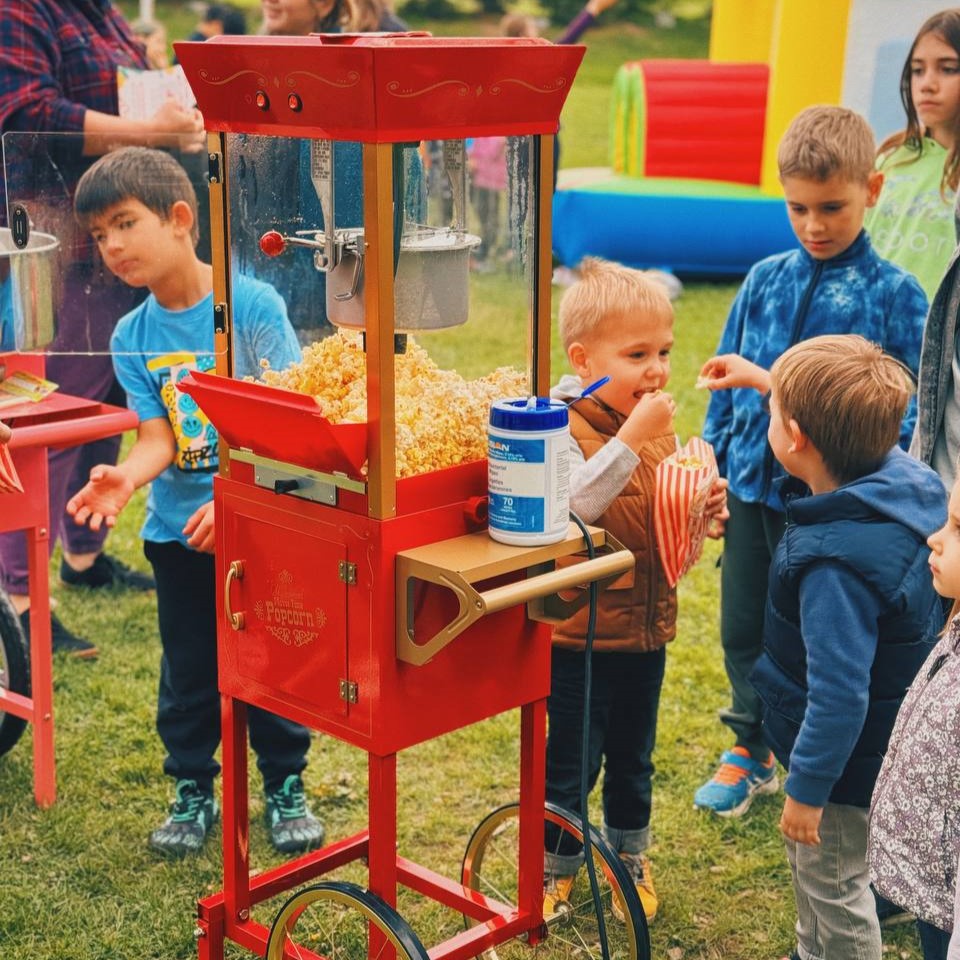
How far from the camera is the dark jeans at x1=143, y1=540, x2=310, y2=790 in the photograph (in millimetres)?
3346

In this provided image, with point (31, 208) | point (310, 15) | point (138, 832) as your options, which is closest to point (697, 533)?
point (138, 832)

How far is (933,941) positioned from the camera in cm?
239

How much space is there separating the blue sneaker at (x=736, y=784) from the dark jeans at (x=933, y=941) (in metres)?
1.21

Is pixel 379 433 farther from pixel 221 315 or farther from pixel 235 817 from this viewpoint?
pixel 235 817

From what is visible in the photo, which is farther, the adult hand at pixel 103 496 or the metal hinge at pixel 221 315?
the adult hand at pixel 103 496

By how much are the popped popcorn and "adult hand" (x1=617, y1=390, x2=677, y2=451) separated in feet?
1.02

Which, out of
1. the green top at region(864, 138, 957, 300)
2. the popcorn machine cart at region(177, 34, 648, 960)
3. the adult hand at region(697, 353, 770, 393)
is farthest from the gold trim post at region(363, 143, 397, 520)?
the green top at region(864, 138, 957, 300)

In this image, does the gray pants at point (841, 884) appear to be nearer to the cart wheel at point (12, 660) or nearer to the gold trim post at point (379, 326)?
the gold trim post at point (379, 326)

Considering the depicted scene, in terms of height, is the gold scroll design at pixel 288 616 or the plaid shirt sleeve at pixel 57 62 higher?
the plaid shirt sleeve at pixel 57 62

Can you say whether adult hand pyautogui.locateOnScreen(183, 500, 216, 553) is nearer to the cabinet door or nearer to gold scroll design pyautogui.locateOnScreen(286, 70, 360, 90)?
the cabinet door

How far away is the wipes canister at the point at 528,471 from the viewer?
7.47 ft

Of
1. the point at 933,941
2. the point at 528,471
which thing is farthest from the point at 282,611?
the point at 933,941

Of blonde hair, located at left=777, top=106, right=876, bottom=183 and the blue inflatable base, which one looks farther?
the blue inflatable base

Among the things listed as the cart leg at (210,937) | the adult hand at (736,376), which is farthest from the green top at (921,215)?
the cart leg at (210,937)
